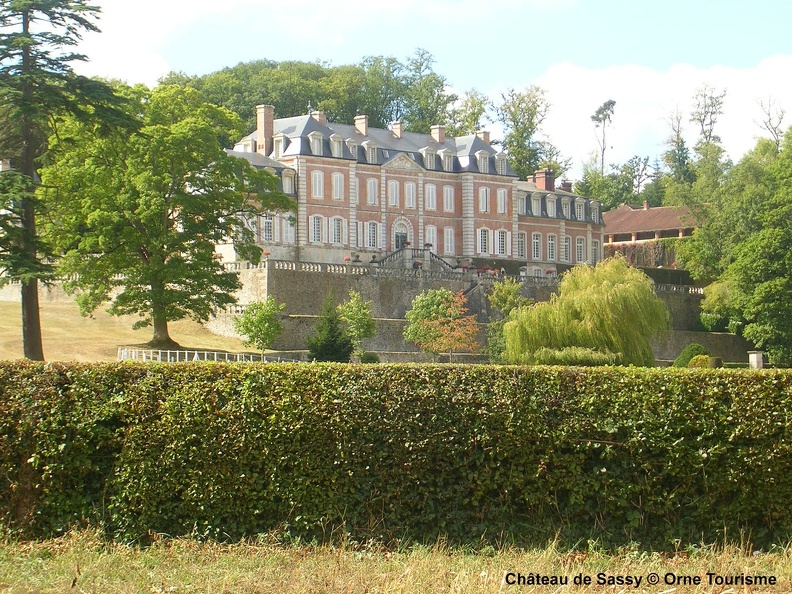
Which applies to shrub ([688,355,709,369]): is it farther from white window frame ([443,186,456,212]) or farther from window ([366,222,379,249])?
white window frame ([443,186,456,212])

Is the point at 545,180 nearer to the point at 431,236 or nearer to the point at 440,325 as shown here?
the point at 431,236

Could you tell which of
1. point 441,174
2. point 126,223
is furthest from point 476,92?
point 126,223

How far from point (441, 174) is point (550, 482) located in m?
46.1

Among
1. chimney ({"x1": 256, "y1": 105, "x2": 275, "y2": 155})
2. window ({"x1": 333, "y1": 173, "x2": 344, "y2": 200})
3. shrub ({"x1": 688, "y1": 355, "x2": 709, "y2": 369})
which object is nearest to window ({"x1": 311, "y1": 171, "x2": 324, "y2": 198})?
window ({"x1": 333, "y1": 173, "x2": 344, "y2": 200})

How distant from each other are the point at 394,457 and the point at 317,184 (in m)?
41.5

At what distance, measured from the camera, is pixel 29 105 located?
66.7 feet

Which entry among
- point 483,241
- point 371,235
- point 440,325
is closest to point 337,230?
point 371,235

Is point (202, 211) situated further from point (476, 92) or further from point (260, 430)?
point (476, 92)

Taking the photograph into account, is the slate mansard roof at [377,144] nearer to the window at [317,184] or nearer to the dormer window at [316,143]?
the dormer window at [316,143]

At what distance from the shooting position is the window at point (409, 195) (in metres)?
55.2

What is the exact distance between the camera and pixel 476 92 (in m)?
68.2

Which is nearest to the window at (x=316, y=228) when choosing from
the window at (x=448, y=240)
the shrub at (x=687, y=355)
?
the window at (x=448, y=240)

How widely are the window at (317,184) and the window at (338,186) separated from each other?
29.2 inches

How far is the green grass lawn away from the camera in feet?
108
